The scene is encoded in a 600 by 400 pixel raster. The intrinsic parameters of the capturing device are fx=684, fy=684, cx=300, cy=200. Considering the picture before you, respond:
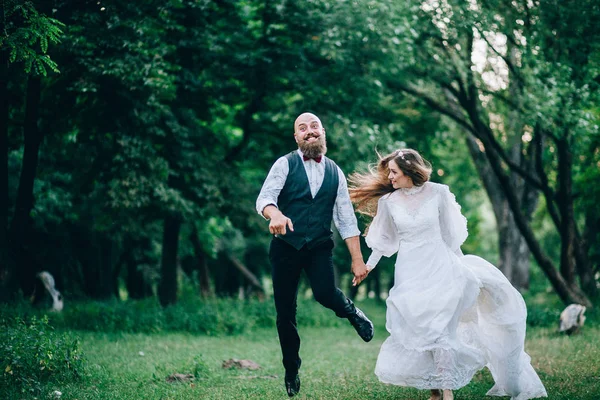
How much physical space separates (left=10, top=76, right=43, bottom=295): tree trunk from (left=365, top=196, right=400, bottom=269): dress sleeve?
316 inches

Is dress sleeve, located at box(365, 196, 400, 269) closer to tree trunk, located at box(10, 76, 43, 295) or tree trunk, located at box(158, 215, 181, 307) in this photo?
tree trunk, located at box(10, 76, 43, 295)

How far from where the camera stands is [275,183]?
20.9 feet

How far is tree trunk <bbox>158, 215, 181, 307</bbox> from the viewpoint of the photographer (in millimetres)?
17203

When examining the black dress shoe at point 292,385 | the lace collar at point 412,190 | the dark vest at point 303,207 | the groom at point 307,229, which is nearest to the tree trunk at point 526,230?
the lace collar at point 412,190

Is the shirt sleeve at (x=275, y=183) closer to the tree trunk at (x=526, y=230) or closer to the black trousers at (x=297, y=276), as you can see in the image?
the black trousers at (x=297, y=276)

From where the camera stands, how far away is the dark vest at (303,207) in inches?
249

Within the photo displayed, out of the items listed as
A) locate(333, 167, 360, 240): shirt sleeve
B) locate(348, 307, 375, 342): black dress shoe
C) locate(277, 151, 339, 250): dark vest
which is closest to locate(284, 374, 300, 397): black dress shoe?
locate(348, 307, 375, 342): black dress shoe

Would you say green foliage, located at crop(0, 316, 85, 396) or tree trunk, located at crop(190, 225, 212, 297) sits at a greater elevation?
green foliage, located at crop(0, 316, 85, 396)

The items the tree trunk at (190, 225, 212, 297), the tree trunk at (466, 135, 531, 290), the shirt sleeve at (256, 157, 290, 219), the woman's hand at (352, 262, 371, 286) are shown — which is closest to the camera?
the shirt sleeve at (256, 157, 290, 219)

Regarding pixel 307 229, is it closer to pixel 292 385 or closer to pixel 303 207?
pixel 303 207

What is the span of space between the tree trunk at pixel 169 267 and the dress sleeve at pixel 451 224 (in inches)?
454

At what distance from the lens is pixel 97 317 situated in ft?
45.2

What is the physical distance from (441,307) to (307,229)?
140 cm

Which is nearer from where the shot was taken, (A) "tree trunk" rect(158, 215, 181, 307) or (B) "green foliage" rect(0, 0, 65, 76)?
(B) "green foliage" rect(0, 0, 65, 76)
